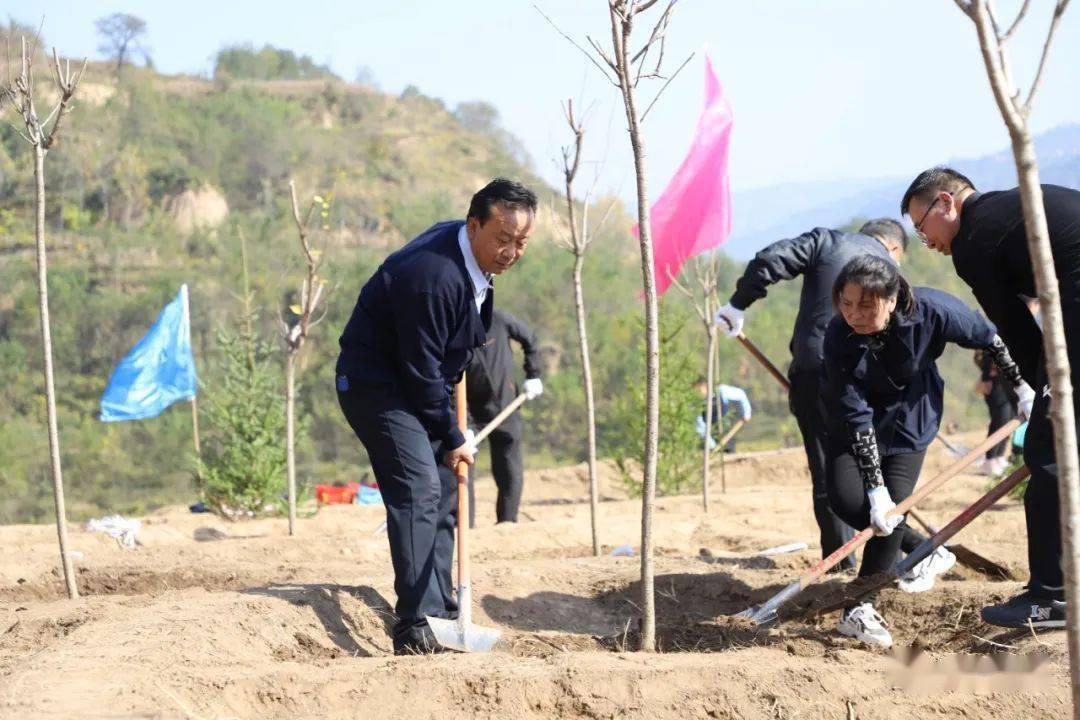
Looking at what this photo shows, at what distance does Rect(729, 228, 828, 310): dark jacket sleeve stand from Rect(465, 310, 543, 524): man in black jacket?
7.92ft

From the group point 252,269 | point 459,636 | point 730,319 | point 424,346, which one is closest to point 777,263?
point 730,319

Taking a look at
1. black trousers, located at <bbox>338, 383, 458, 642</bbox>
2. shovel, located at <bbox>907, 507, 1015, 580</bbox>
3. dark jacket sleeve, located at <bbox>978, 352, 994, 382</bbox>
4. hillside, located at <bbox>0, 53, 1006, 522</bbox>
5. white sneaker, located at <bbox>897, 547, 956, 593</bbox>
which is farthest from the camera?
hillside, located at <bbox>0, 53, 1006, 522</bbox>

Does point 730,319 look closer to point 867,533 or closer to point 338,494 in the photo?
point 867,533

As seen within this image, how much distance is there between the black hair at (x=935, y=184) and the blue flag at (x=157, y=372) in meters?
9.22

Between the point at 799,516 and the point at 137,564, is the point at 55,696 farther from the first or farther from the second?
the point at 799,516

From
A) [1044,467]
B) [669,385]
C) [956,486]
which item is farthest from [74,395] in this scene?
[1044,467]

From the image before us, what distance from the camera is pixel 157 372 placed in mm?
12391

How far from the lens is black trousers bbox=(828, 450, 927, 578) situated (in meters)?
5.06

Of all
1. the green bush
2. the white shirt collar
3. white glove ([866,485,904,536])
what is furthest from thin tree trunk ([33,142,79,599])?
the green bush

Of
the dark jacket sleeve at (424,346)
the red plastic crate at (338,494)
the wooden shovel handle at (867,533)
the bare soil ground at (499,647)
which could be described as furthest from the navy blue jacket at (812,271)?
the red plastic crate at (338,494)

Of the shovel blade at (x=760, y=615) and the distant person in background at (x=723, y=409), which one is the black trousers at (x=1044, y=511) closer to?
the shovel blade at (x=760, y=615)

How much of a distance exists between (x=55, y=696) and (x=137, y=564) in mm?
Answer: 3761

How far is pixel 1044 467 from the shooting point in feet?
13.7

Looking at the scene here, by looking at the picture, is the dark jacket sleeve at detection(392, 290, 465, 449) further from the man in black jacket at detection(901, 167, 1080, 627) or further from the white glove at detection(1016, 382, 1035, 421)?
the white glove at detection(1016, 382, 1035, 421)
